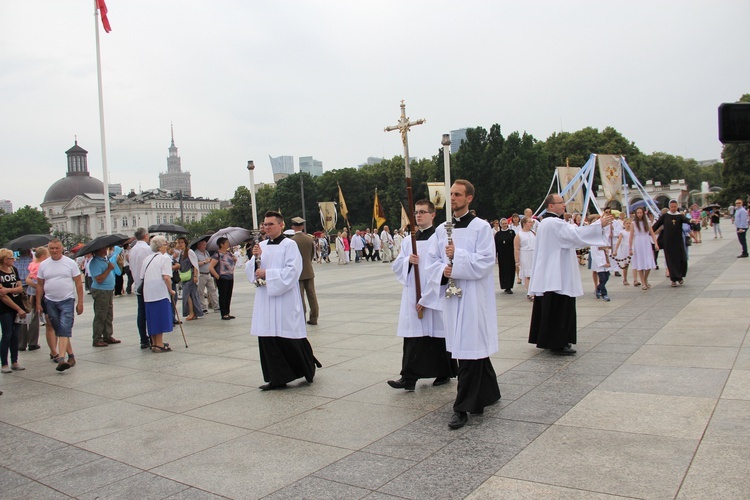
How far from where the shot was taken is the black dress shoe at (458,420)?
491 cm

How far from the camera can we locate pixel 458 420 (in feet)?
16.3

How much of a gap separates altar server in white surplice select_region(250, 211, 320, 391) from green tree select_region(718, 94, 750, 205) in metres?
58.5

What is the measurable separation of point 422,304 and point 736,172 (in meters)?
61.8

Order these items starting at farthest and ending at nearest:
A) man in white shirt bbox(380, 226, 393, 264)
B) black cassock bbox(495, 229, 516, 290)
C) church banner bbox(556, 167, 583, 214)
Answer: man in white shirt bbox(380, 226, 393, 264) < church banner bbox(556, 167, 583, 214) < black cassock bbox(495, 229, 516, 290)

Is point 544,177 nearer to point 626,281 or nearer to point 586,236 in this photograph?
point 626,281

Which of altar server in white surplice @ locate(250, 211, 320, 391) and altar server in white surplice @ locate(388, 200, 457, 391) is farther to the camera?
altar server in white surplice @ locate(250, 211, 320, 391)

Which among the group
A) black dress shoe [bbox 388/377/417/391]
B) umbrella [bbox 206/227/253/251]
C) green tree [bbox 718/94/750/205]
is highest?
green tree [bbox 718/94/750/205]

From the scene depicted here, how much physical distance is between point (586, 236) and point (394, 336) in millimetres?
3450

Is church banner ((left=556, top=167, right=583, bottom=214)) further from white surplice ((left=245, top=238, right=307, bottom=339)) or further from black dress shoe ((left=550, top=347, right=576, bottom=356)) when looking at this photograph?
white surplice ((left=245, top=238, right=307, bottom=339))

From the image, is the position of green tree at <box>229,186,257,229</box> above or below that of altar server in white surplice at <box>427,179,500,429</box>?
above

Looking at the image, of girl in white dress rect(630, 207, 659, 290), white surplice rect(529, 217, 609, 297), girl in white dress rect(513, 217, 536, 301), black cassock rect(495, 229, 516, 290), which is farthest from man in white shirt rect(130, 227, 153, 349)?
girl in white dress rect(630, 207, 659, 290)

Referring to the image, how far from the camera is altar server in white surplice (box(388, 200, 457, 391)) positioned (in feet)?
20.2

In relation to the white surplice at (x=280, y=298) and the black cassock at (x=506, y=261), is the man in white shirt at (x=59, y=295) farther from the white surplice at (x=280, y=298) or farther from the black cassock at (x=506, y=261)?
the black cassock at (x=506, y=261)

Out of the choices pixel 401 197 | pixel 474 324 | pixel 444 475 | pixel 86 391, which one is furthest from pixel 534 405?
pixel 401 197
